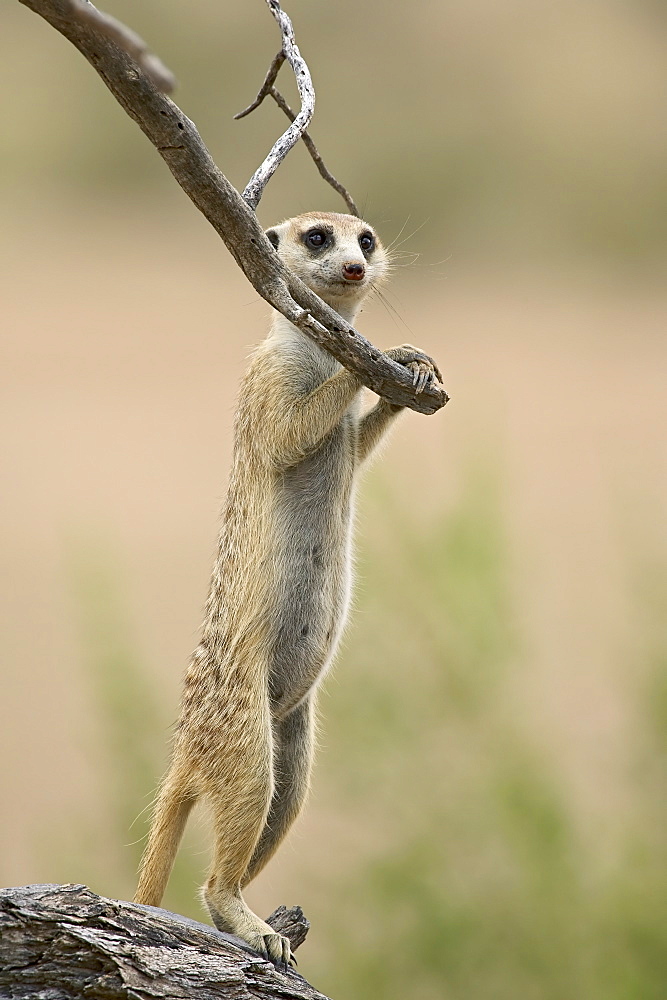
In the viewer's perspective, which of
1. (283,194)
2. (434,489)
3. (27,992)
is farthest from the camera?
(283,194)

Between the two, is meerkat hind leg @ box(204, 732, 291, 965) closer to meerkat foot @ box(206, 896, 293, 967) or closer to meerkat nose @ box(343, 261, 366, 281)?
meerkat foot @ box(206, 896, 293, 967)

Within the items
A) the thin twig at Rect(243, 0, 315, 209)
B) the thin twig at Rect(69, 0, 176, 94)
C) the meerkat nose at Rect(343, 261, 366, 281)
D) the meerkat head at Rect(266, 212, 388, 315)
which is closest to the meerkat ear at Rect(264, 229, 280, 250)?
the meerkat head at Rect(266, 212, 388, 315)

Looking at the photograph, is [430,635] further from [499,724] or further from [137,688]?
[137,688]

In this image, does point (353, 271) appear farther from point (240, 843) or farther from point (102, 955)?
point (102, 955)

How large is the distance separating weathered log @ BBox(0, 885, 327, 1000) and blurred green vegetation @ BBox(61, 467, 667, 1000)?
1.77m

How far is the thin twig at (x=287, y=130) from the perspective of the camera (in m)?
1.35

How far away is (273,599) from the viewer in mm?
1919

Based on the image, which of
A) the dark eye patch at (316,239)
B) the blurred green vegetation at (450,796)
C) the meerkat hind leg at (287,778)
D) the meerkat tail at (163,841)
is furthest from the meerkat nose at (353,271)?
the blurred green vegetation at (450,796)

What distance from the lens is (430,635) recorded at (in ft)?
11.0

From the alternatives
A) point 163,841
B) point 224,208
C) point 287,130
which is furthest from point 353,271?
point 163,841

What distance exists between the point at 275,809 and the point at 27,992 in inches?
23.6

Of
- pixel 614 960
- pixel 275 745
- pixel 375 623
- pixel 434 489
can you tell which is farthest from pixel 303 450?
pixel 614 960

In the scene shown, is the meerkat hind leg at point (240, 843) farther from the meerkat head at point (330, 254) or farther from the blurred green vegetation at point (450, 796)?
the blurred green vegetation at point (450, 796)

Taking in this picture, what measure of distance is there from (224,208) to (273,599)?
0.86 metres
